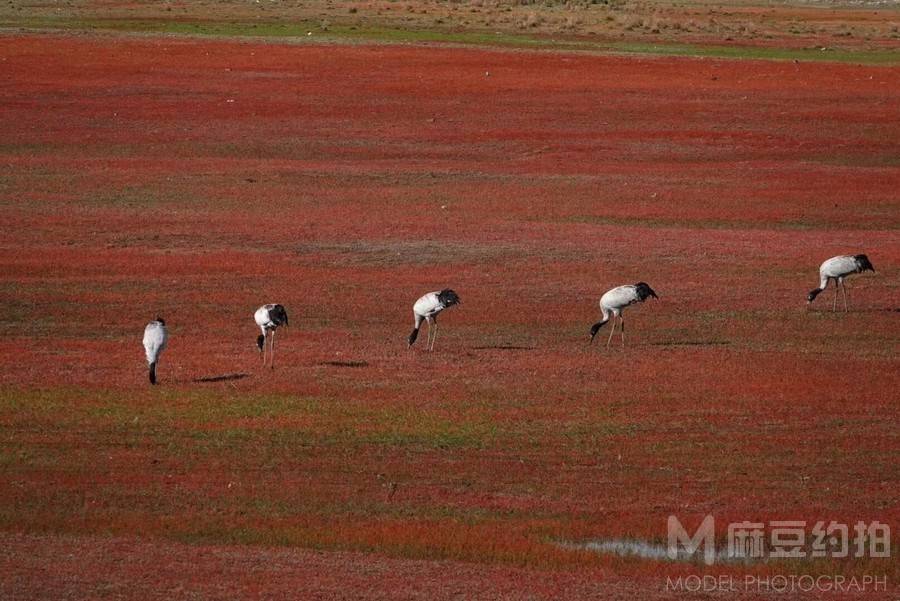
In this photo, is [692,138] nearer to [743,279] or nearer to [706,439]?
[743,279]

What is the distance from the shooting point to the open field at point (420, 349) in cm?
1438

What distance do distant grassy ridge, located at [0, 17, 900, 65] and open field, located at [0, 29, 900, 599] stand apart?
2054 cm

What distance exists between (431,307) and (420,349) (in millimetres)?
877

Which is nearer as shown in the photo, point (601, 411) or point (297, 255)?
point (601, 411)

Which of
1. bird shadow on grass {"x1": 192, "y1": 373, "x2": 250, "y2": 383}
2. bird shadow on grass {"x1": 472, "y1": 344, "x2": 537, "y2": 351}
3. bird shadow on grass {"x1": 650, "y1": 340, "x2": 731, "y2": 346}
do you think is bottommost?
bird shadow on grass {"x1": 192, "y1": 373, "x2": 250, "y2": 383}

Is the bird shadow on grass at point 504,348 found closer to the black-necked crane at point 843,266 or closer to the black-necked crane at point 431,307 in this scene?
the black-necked crane at point 431,307

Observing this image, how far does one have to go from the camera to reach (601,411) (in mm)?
19188

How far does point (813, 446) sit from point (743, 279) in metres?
11.4

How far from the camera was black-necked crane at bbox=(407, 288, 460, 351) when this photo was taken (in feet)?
71.1

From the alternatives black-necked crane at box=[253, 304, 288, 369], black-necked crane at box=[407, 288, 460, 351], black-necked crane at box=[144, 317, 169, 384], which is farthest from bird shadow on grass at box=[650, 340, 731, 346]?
black-necked crane at box=[144, 317, 169, 384]

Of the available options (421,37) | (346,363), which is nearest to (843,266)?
(346,363)

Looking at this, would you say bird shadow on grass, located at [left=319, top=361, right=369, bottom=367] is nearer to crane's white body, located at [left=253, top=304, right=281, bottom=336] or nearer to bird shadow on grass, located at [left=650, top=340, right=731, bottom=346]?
crane's white body, located at [left=253, top=304, right=281, bottom=336]

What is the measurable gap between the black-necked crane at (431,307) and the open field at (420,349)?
1.14 feet

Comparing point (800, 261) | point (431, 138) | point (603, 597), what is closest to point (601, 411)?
point (603, 597)
